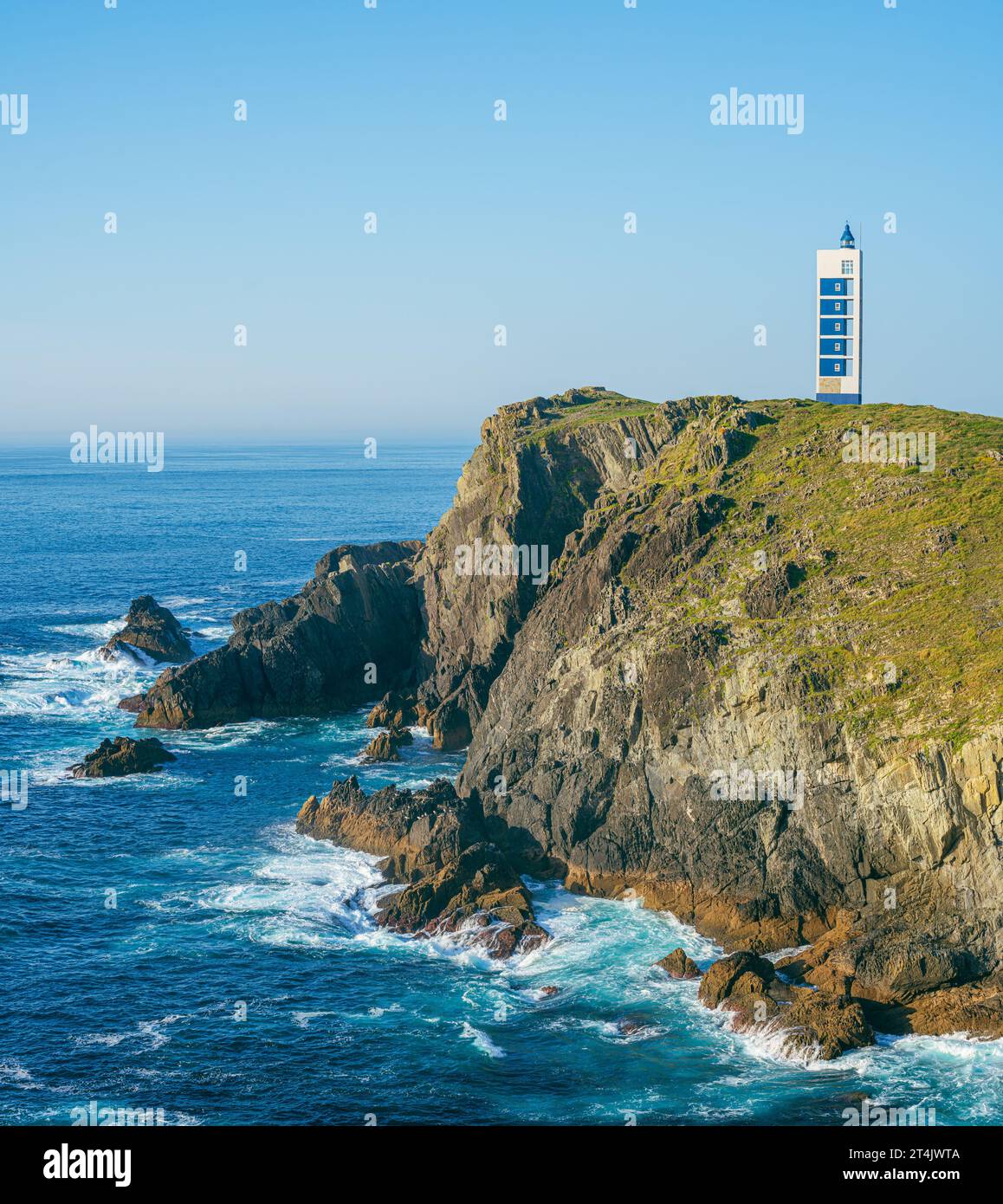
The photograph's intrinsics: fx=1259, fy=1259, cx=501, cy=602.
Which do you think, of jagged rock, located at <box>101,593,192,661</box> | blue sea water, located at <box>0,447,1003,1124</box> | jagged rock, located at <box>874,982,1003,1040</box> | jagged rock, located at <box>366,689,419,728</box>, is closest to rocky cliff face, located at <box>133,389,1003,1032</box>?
jagged rock, located at <box>874,982,1003,1040</box>

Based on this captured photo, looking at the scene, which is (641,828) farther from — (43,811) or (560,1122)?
(43,811)

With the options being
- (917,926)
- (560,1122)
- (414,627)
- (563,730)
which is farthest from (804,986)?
(414,627)

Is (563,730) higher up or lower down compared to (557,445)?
lower down

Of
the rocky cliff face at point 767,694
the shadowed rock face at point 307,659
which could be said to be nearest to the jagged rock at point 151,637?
the shadowed rock face at point 307,659

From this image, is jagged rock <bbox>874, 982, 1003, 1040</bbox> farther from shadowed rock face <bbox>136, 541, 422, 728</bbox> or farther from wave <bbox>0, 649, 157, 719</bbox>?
wave <bbox>0, 649, 157, 719</bbox>

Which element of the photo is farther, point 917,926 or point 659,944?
point 659,944

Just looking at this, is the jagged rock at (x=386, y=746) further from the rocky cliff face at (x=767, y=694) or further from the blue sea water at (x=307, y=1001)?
the rocky cliff face at (x=767, y=694)

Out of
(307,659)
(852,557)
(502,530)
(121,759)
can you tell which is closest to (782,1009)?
(852,557)
